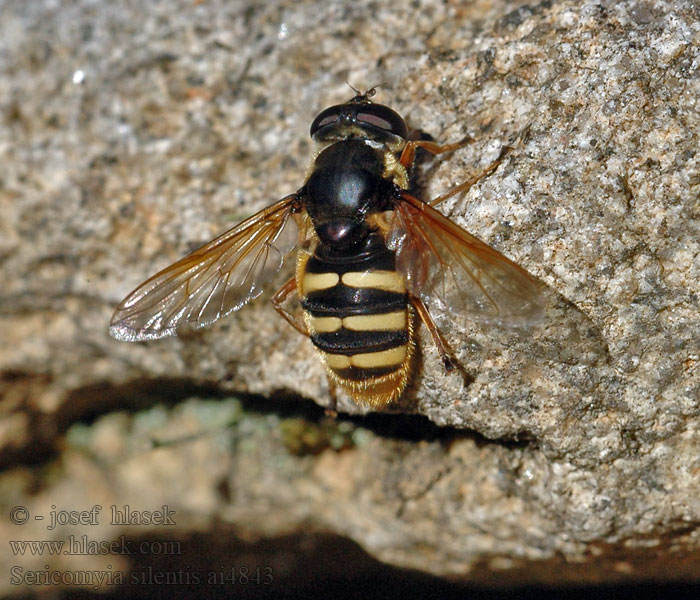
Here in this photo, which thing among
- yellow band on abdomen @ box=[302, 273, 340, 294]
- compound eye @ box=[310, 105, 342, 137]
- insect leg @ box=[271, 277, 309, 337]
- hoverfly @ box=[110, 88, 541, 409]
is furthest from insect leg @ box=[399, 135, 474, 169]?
insect leg @ box=[271, 277, 309, 337]

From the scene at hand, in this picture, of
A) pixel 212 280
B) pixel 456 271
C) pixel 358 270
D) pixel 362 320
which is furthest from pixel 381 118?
pixel 212 280

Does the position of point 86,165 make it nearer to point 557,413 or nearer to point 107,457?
point 107,457

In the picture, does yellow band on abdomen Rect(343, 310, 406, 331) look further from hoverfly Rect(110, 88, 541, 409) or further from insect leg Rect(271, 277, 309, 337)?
insect leg Rect(271, 277, 309, 337)

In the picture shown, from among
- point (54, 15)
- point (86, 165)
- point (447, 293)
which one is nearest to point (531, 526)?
point (447, 293)

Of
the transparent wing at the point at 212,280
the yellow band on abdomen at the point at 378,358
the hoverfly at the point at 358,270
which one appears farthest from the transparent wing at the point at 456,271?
the transparent wing at the point at 212,280

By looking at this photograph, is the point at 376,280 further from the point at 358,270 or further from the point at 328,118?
the point at 328,118

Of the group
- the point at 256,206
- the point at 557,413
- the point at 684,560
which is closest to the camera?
the point at 557,413
